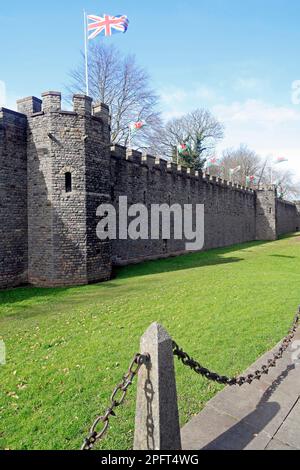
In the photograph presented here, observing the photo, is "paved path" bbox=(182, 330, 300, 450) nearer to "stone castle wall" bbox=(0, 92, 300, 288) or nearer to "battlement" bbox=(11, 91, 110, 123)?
"stone castle wall" bbox=(0, 92, 300, 288)

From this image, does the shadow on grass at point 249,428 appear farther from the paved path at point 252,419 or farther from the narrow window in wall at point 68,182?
the narrow window in wall at point 68,182

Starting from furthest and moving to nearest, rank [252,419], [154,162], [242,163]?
[242,163]
[154,162]
[252,419]

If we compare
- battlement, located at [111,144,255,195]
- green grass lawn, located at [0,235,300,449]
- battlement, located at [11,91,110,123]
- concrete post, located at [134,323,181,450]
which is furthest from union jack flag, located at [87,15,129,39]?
concrete post, located at [134,323,181,450]

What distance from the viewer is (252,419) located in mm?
3070

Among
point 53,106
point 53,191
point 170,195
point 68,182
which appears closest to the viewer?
point 53,106

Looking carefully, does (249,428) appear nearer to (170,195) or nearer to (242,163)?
(170,195)

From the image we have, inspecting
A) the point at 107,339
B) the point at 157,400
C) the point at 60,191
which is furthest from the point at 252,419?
the point at 60,191

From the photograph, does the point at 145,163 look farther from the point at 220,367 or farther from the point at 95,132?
the point at 220,367

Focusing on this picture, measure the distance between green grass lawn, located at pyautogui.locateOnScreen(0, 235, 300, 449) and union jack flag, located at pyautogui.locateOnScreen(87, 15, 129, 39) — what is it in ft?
32.9

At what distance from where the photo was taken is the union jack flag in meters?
11.4

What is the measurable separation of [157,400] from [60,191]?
10278 millimetres

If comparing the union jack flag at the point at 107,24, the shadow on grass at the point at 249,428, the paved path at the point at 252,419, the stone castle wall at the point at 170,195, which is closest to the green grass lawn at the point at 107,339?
the paved path at the point at 252,419

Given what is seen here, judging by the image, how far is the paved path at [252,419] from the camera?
2.73 meters

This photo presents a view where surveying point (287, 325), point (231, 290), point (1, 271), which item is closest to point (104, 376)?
point (287, 325)
